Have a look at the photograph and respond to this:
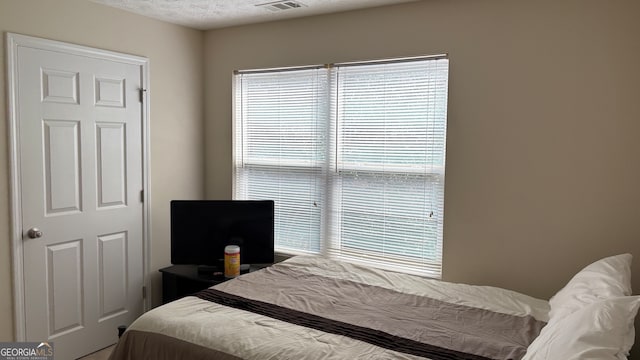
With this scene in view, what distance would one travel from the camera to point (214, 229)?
344 cm

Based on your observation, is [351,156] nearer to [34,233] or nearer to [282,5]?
[282,5]

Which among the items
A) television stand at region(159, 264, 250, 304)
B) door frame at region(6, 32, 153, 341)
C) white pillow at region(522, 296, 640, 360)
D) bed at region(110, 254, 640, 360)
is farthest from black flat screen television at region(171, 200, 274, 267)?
white pillow at region(522, 296, 640, 360)

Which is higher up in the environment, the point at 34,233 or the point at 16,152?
the point at 16,152

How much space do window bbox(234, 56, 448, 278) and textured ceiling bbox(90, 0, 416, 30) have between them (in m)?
0.40

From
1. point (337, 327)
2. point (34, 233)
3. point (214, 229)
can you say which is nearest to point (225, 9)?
point (214, 229)

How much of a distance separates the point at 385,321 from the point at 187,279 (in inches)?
68.6

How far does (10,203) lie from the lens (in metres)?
2.83

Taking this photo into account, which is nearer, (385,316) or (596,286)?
(596,286)

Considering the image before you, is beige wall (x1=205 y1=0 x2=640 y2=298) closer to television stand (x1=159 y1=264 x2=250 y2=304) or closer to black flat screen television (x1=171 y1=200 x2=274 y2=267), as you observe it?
black flat screen television (x1=171 y1=200 x2=274 y2=267)

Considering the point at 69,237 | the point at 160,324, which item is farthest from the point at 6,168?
Result: the point at 160,324

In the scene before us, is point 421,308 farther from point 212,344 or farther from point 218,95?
point 218,95

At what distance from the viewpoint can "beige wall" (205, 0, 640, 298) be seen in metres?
2.51

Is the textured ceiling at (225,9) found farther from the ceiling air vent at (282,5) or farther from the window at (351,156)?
the window at (351,156)

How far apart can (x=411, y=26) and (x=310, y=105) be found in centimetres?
95
